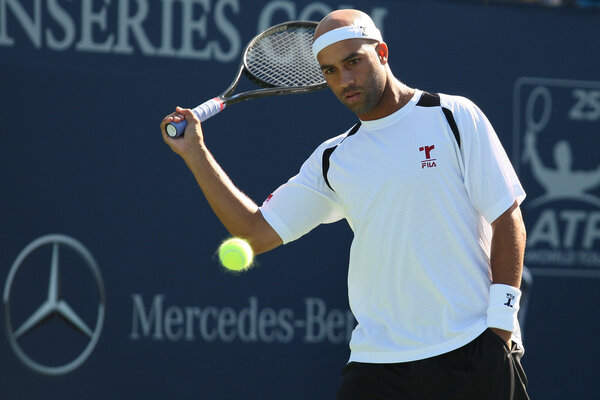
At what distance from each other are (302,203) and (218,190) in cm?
29

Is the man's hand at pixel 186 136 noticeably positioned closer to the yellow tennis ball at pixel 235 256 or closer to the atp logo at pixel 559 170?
the yellow tennis ball at pixel 235 256

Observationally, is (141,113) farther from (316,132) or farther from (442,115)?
(442,115)

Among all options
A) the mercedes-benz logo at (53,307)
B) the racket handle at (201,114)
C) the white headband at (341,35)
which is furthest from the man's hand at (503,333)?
the mercedes-benz logo at (53,307)

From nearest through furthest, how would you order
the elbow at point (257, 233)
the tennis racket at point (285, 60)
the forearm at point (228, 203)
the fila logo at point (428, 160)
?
the fila logo at point (428, 160), the forearm at point (228, 203), the elbow at point (257, 233), the tennis racket at point (285, 60)

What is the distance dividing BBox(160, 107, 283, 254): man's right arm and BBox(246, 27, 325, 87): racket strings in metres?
0.69

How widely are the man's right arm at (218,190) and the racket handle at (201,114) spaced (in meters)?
0.01

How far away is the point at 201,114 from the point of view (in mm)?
2850

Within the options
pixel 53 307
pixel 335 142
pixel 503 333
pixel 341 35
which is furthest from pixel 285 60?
pixel 53 307

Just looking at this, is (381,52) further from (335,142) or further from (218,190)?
(218,190)

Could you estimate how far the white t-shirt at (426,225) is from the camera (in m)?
2.62

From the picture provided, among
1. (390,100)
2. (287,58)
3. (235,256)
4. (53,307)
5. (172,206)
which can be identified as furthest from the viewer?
(172,206)

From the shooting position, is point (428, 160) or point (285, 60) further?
point (285, 60)

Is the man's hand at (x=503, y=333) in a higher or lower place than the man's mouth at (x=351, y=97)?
lower

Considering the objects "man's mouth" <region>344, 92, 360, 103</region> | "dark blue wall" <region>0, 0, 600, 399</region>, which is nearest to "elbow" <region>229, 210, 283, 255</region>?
"man's mouth" <region>344, 92, 360, 103</region>
